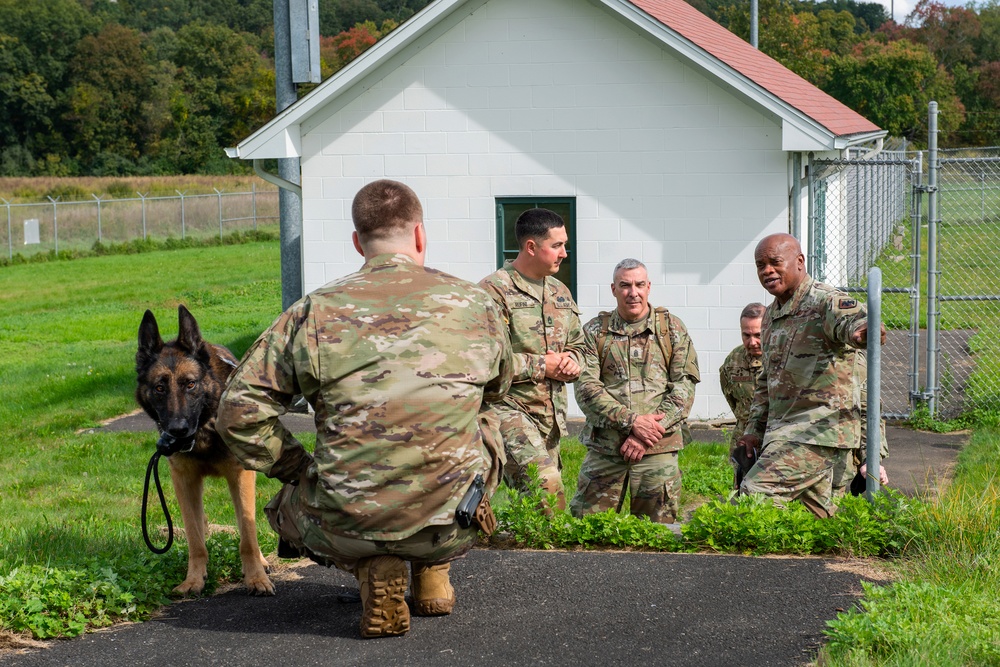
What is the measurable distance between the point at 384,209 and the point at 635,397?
10.2 ft

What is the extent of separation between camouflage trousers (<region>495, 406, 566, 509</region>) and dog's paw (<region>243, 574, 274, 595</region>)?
1.83 meters

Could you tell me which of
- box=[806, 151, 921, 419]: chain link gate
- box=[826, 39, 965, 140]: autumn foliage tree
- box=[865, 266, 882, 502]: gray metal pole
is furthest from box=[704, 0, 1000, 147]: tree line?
box=[865, 266, 882, 502]: gray metal pole

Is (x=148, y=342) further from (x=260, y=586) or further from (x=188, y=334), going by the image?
(x=260, y=586)

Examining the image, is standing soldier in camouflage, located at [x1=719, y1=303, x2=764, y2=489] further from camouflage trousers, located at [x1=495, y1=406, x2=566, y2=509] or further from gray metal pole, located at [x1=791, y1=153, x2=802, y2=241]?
gray metal pole, located at [x1=791, y1=153, x2=802, y2=241]

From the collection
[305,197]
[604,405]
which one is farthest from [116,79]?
[604,405]

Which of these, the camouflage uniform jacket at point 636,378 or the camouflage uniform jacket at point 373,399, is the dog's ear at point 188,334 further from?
the camouflage uniform jacket at point 636,378

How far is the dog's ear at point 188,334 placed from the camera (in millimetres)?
5742

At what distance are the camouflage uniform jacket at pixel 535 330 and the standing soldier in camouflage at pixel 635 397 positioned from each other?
328 millimetres

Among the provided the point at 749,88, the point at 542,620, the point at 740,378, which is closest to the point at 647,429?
the point at 740,378

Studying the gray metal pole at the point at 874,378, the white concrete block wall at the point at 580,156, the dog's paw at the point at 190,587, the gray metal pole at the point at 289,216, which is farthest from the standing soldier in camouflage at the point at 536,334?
the gray metal pole at the point at 289,216

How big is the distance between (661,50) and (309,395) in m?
9.26

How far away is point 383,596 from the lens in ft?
16.1

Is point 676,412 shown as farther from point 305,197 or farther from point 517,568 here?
point 305,197

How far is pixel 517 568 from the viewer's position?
5.94m
